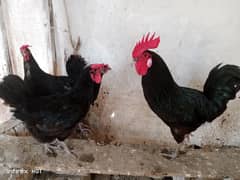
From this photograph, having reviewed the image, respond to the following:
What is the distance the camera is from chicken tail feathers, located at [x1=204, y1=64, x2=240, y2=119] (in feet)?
4.24

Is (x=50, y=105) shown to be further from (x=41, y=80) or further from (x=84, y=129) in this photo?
(x=84, y=129)

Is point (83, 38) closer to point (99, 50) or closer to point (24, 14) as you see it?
point (99, 50)

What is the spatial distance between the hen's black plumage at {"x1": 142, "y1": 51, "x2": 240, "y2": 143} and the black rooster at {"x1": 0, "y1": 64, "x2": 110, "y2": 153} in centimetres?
26

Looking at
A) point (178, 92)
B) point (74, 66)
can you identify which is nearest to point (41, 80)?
point (74, 66)

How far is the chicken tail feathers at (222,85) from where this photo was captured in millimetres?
1292

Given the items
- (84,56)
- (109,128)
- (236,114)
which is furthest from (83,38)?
(236,114)

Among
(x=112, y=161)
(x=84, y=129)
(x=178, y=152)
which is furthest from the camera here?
(x=84, y=129)

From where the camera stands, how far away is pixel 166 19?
148 cm

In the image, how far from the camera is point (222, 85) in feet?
4.32

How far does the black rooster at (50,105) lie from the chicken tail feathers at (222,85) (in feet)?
1.67

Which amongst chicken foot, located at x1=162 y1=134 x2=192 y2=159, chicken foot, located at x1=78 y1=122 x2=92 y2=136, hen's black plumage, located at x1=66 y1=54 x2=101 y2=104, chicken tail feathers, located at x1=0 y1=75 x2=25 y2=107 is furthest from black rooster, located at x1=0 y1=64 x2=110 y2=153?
chicken foot, located at x1=162 y1=134 x2=192 y2=159

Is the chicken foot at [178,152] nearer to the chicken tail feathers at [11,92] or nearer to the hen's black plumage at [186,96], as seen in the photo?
the hen's black plumage at [186,96]

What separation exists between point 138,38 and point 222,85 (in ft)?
1.63

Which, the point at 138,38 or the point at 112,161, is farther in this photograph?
the point at 138,38
